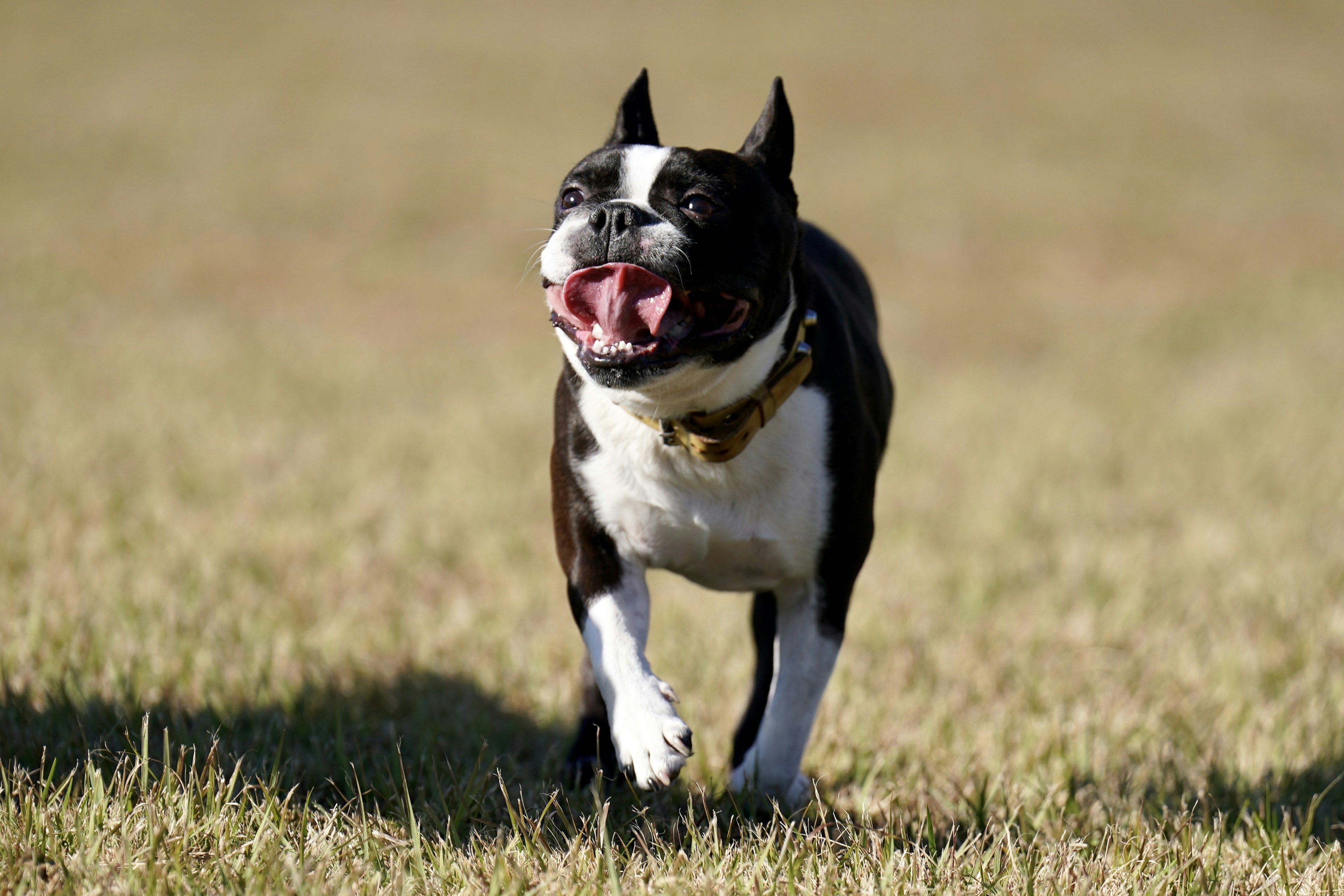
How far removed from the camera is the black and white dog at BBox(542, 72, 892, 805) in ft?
9.27

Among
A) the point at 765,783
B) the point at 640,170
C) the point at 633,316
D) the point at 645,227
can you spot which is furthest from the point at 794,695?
the point at 640,170

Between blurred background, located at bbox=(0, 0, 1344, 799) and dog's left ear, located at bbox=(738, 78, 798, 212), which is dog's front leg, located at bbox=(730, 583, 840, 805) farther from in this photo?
dog's left ear, located at bbox=(738, 78, 798, 212)

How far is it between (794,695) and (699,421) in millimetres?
763

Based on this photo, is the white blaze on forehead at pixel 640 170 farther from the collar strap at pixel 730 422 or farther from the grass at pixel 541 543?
the grass at pixel 541 543

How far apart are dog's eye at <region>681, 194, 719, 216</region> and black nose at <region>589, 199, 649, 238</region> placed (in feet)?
0.37

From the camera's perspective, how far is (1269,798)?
347 centimetres

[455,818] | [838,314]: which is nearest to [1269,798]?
[838,314]

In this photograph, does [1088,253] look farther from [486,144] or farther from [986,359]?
[486,144]

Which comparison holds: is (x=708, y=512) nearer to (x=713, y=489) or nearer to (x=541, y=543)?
(x=713, y=489)

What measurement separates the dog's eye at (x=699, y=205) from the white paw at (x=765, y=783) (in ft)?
4.61

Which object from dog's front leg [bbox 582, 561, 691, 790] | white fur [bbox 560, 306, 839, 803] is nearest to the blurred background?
white fur [bbox 560, 306, 839, 803]

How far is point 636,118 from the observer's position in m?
3.48

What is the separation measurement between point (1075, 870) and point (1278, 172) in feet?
72.5

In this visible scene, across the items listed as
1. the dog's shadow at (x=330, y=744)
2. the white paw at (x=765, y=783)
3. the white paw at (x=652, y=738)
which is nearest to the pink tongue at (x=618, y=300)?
the white paw at (x=652, y=738)
